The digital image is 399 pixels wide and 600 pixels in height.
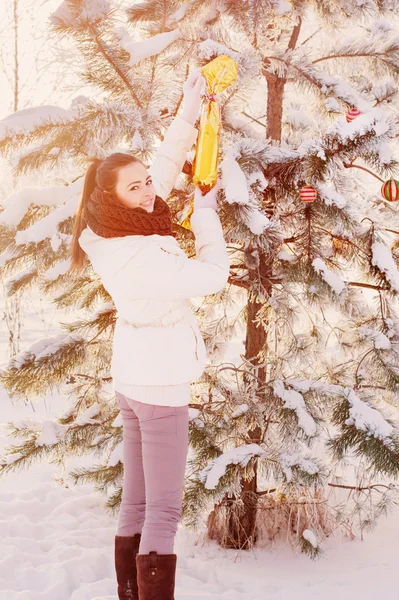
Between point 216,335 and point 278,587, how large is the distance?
4.77 ft

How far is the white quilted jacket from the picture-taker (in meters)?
2.03

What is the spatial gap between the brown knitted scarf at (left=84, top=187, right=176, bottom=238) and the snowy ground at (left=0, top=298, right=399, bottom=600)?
182 centimetres

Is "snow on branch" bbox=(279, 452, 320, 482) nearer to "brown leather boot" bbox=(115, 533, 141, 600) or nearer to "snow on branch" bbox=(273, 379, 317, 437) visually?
"snow on branch" bbox=(273, 379, 317, 437)

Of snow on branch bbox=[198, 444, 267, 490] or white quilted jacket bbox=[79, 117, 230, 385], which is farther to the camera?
snow on branch bbox=[198, 444, 267, 490]

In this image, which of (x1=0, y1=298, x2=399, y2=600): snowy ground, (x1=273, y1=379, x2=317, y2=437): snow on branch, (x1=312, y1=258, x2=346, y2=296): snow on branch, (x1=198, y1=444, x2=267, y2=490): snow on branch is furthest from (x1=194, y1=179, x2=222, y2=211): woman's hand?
(x1=0, y1=298, x2=399, y2=600): snowy ground

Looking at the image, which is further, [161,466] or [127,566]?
[127,566]

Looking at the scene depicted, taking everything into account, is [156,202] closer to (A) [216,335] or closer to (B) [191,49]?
(B) [191,49]

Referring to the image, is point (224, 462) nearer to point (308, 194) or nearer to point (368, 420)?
point (368, 420)

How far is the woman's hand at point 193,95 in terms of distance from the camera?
246cm

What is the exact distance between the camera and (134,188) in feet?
7.12

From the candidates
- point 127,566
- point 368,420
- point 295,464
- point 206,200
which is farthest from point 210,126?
point 127,566

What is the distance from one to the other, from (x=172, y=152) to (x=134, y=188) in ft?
1.42

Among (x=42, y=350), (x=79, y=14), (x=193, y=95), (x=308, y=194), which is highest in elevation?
(x=79, y=14)

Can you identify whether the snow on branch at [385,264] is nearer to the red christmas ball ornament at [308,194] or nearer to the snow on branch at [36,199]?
the red christmas ball ornament at [308,194]
